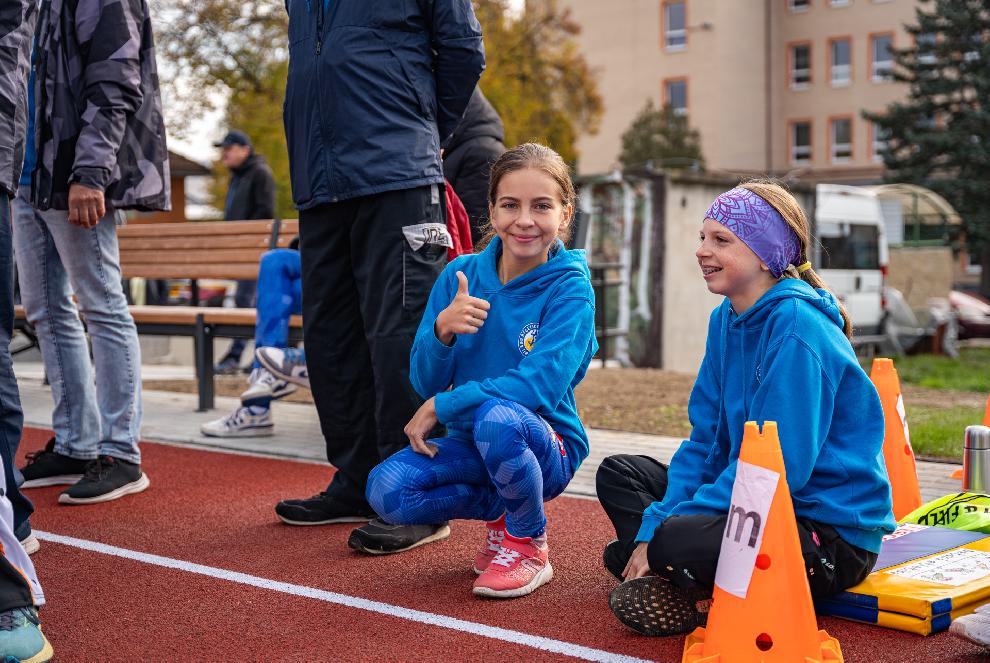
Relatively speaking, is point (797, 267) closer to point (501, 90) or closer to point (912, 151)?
point (501, 90)

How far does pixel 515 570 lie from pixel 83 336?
2670 mm

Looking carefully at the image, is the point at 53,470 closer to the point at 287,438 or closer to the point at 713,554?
the point at 287,438

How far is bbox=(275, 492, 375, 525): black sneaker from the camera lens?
15.1 feet

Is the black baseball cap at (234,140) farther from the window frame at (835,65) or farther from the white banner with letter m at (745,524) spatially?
the window frame at (835,65)

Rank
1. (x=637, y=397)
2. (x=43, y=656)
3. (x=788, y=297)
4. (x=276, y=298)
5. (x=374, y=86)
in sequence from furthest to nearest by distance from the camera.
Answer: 1. (x=637, y=397)
2. (x=276, y=298)
3. (x=374, y=86)
4. (x=788, y=297)
5. (x=43, y=656)

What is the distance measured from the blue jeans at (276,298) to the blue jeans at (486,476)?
318 centimetres

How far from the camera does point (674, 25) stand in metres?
50.5

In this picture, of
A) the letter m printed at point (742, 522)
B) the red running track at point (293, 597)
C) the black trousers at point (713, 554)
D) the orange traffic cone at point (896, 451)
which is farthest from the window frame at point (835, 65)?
the letter m printed at point (742, 522)

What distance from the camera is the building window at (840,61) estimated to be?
50.3 meters

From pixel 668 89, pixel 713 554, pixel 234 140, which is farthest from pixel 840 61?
pixel 713 554

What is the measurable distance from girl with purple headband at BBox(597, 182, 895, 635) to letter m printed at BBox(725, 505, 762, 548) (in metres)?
0.12

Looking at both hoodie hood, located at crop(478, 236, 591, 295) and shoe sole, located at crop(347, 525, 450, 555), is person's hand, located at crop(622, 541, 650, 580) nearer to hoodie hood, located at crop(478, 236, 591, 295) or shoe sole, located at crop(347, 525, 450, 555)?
hoodie hood, located at crop(478, 236, 591, 295)

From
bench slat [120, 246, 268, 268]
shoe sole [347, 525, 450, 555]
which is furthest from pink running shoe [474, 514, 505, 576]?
bench slat [120, 246, 268, 268]

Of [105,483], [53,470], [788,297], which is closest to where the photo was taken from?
[788,297]
